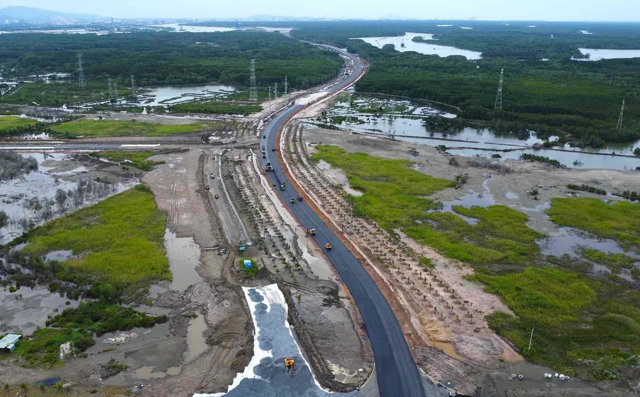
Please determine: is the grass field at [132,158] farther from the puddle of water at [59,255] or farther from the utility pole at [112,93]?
the utility pole at [112,93]

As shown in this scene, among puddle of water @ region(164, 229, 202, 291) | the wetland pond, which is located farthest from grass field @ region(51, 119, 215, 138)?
puddle of water @ region(164, 229, 202, 291)

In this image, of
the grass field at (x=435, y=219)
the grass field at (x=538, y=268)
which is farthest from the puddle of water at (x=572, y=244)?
the grass field at (x=435, y=219)

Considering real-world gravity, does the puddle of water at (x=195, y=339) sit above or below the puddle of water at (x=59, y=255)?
below

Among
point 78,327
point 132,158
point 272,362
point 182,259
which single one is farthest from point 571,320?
point 132,158

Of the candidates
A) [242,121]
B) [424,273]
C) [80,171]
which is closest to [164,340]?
[424,273]

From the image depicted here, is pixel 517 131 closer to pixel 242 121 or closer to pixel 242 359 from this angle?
pixel 242 121

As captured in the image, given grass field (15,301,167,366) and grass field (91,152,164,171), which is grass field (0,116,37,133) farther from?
grass field (15,301,167,366)

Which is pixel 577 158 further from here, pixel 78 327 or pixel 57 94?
pixel 57 94
